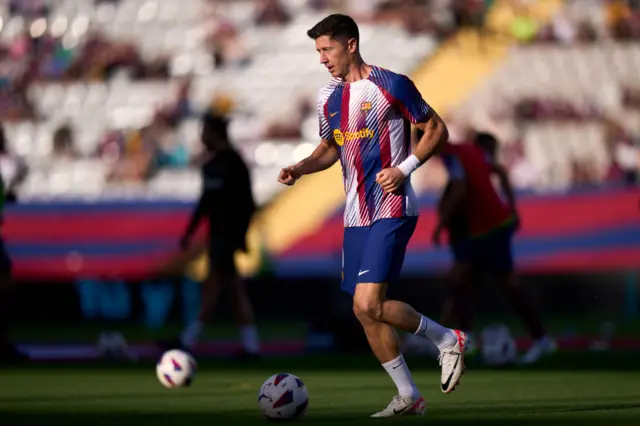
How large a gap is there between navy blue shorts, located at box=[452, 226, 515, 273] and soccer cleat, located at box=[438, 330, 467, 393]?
6.03 meters

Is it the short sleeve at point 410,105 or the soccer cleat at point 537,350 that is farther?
the soccer cleat at point 537,350

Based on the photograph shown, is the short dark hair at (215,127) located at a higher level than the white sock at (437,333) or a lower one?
lower

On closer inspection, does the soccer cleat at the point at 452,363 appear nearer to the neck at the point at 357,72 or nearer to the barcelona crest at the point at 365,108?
the barcelona crest at the point at 365,108

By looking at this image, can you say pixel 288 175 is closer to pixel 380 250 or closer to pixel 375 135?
pixel 375 135

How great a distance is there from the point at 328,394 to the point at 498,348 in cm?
391

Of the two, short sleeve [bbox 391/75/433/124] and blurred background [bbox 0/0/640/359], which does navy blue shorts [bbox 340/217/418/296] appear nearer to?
short sleeve [bbox 391/75/433/124]

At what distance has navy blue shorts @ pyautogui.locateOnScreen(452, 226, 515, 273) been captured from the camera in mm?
14572

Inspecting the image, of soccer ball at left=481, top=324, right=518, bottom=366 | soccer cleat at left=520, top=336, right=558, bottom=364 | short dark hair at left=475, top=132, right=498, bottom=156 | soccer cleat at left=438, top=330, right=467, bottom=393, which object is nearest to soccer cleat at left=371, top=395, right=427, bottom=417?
soccer cleat at left=438, top=330, right=467, bottom=393

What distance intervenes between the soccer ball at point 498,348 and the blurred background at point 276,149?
296cm

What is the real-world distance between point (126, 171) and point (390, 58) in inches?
239

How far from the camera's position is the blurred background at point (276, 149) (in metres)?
20.8

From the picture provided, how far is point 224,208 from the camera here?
15.9 metres

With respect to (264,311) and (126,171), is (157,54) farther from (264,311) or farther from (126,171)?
(264,311)

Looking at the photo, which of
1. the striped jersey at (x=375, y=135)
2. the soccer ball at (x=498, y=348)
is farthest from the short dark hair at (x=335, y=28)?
the soccer ball at (x=498, y=348)
